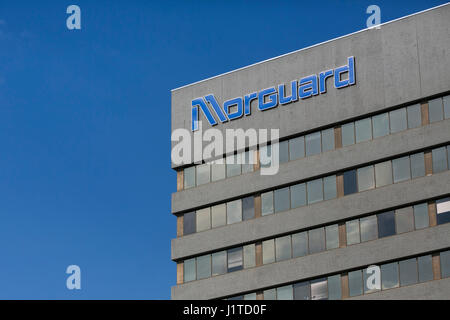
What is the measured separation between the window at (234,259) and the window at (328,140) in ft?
34.9

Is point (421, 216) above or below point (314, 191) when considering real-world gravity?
below

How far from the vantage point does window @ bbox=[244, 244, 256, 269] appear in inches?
2916

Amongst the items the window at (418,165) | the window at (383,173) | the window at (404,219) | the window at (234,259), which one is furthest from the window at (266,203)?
the window at (418,165)

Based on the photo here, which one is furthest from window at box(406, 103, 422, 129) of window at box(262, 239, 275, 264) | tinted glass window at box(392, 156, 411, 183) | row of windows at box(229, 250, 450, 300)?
window at box(262, 239, 275, 264)

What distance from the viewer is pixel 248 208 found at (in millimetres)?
75812

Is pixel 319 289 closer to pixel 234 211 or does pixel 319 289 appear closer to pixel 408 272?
pixel 408 272

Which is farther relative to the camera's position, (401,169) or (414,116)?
(414,116)

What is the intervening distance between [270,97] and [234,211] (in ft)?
Answer: 32.1

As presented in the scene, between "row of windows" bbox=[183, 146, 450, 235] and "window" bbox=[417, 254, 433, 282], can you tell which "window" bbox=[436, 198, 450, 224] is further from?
"window" bbox=[417, 254, 433, 282]

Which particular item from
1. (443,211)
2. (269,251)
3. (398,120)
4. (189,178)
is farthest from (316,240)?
(189,178)
